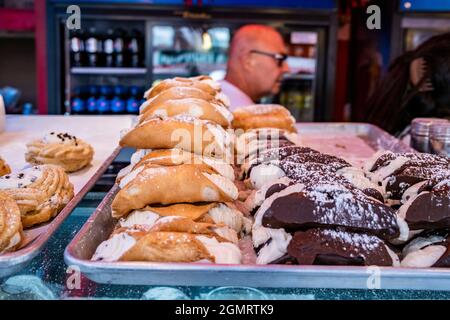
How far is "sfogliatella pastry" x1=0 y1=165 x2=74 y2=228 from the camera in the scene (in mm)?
1319

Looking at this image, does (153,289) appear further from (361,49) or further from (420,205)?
(361,49)

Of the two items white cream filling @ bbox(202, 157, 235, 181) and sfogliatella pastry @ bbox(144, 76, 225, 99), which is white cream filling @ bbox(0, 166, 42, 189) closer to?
white cream filling @ bbox(202, 157, 235, 181)

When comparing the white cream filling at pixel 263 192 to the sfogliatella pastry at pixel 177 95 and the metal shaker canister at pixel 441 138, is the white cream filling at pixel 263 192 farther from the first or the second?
the metal shaker canister at pixel 441 138

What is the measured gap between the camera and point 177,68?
5.11 meters

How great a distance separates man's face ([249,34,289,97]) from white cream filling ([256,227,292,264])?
3.38 metres

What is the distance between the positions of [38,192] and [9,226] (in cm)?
22

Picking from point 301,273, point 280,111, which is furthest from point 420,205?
point 280,111

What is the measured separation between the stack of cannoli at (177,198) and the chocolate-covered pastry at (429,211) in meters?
0.36

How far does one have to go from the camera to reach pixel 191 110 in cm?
174

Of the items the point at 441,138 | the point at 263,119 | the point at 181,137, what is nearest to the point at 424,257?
the point at 181,137

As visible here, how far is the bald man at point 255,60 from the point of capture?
435 cm

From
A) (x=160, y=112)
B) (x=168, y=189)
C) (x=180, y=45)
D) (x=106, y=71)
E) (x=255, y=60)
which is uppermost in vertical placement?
(x=180, y=45)

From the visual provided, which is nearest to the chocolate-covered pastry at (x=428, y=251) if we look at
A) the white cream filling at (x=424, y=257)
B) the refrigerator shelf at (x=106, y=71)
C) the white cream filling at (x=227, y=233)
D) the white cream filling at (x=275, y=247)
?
the white cream filling at (x=424, y=257)

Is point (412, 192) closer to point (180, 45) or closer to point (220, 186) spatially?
point (220, 186)
